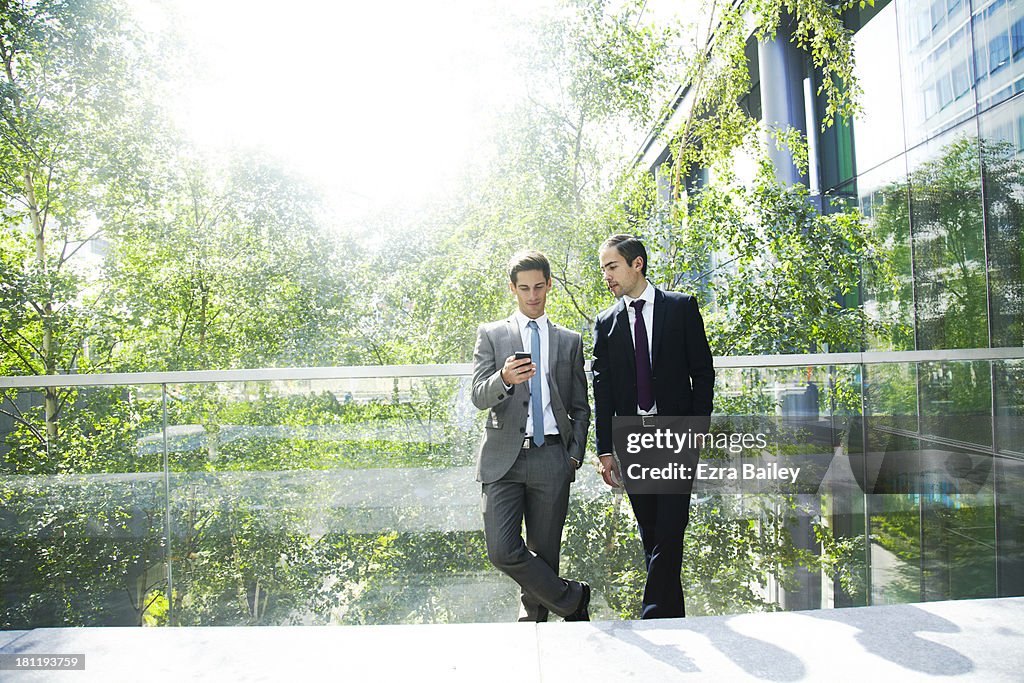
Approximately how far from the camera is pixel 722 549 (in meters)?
3.73

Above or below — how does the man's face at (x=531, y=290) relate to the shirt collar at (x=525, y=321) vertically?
above

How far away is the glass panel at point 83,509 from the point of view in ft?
11.9

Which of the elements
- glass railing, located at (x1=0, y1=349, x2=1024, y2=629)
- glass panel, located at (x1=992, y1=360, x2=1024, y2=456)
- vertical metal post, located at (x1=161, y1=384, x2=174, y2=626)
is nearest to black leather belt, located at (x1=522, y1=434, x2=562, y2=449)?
glass railing, located at (x1=0, y1=349, x2=1024, y2=629)

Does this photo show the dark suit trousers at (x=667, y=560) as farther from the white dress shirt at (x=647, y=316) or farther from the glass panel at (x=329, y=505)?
the glass panel at (x=329, y=505)

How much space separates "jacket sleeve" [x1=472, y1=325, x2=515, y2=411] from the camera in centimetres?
262

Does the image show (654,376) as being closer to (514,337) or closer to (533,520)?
(514,337)

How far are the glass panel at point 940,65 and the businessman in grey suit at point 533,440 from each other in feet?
9.33

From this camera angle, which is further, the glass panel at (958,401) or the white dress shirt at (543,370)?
the glass panel at (958,401)

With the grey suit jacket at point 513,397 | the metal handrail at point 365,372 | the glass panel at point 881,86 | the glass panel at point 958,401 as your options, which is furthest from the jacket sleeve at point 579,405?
the glass panel at point 881,86

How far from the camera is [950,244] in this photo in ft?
13.5

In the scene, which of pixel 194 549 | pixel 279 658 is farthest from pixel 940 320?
pixel 194 549

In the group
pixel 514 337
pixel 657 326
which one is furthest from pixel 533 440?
pixel 657 326

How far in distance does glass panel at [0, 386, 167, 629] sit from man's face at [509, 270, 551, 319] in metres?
2.12

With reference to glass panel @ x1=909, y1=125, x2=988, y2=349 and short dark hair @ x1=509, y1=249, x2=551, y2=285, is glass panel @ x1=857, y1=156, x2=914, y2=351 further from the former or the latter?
short dark hair @ x1=509, y1=249, x2=551, y2=285
